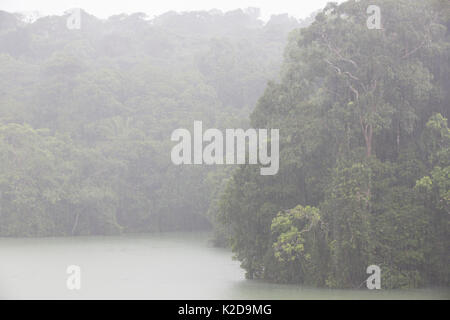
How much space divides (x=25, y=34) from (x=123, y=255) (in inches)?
1193

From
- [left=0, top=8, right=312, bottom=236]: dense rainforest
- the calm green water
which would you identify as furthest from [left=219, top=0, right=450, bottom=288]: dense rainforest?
[left=0, top=8, right=312, bottom=236]: dense rainforest

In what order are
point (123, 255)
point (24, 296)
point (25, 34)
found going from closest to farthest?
point (24, 296) → point (123, 255) → point (25, 34)

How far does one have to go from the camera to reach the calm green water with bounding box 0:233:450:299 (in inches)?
579

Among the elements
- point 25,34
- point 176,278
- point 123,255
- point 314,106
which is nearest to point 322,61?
point 314,106

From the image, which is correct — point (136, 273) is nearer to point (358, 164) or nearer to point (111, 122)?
point (358, 164)

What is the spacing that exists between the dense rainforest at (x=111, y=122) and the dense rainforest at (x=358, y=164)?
12.5 meters

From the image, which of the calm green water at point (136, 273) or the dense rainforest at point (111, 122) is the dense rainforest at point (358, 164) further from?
the dense rainforest at point (111, 122)

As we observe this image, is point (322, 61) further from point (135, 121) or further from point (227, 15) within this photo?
point (227, 15)

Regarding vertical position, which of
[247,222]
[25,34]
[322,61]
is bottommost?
[247,222]

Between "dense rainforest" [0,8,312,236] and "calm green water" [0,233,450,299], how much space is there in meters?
3.07

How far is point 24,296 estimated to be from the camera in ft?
49.0

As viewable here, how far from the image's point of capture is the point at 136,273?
61.2ft

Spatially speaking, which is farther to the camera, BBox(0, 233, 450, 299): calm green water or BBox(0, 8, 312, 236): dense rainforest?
BBox(0, 8, 312, 236): dense rainforest

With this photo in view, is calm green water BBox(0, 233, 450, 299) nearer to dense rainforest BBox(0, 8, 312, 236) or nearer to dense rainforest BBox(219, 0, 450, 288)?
dense rainforest BBox(219, 0, 450, 288)
